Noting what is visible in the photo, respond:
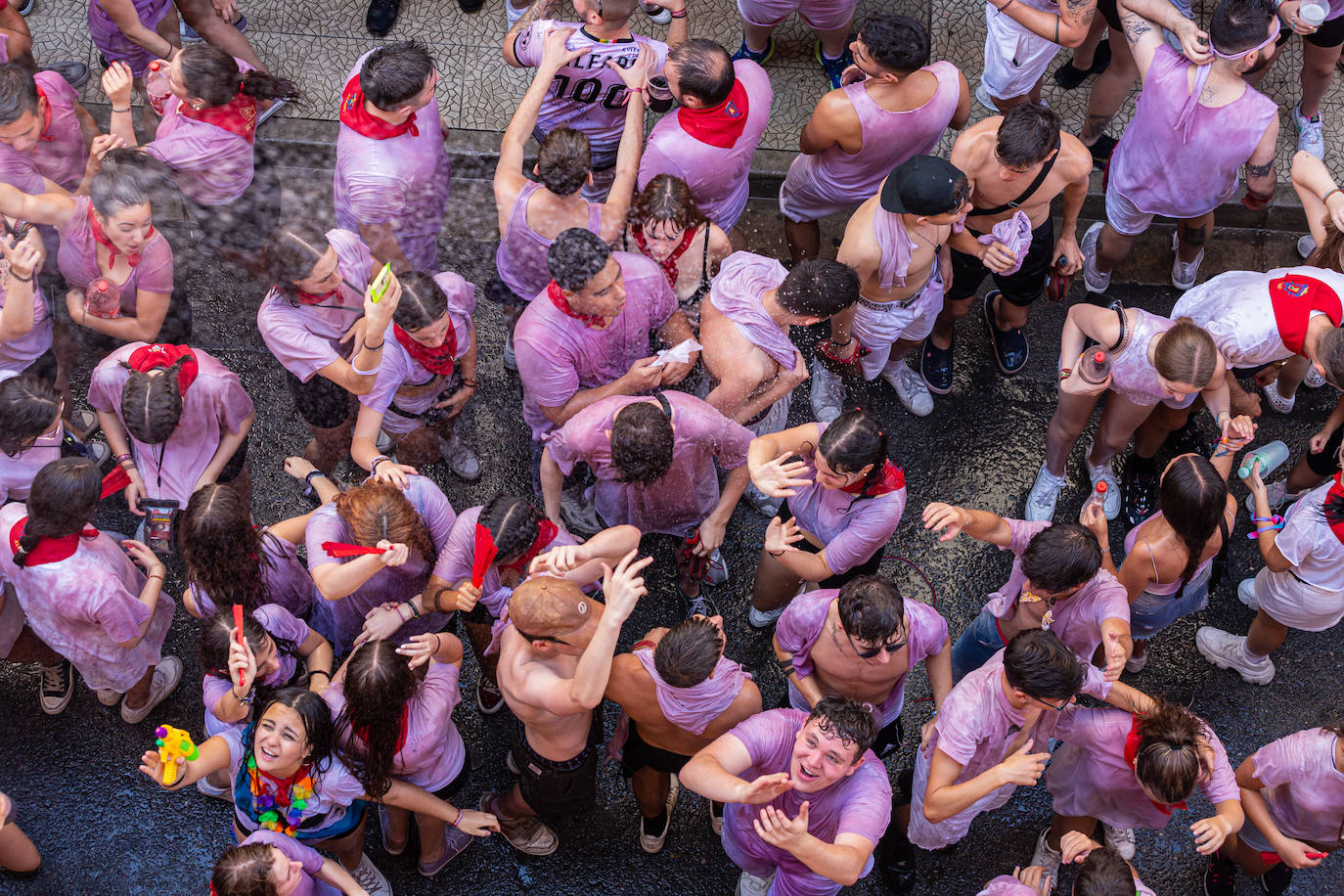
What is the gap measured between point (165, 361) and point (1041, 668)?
343 centimetres

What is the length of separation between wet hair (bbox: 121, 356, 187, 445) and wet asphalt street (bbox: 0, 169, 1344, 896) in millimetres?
1244

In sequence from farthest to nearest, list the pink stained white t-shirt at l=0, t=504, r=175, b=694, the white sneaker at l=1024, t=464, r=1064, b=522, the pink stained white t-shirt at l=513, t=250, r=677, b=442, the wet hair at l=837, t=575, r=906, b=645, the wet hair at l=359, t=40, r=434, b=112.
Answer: the white sneaker at l=1024, t=464, r=1064, b=522 < the wet hair at l=359, t=40, r=434, b=112 < the pink stained white t-shirt at l=513, t=250, r=677, b=442 < the pink stained white t-shirt at l=0, t=504, r=175, b=694 < the wet hair at l=837, t=575, r=906, b=645

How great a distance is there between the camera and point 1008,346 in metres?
5.79

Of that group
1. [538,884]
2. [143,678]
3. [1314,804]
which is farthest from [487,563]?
[1314,804]

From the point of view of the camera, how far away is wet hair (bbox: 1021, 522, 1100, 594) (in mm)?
3814

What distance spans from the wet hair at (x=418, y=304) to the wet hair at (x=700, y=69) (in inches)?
53.6

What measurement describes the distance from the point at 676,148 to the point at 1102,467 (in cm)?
263

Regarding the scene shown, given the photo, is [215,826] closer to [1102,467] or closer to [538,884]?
[538,884]

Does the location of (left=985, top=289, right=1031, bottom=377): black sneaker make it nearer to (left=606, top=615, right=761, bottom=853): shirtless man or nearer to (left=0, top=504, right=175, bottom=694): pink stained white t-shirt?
(left=606, top=615, right=761, bottom=853): shirtless man

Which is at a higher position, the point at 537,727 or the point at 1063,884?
the point at 537,727

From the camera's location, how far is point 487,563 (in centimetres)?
390

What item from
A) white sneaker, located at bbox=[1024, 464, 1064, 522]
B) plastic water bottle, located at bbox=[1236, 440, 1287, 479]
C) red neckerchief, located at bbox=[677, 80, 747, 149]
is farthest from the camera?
white sneaker, located at bbox=[1024, 464, 1064, 522]

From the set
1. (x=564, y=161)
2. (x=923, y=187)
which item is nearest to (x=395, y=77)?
(x=564, y=161)

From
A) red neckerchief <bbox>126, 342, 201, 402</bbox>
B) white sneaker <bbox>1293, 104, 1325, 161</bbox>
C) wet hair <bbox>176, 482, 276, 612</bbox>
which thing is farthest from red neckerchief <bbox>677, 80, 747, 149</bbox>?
white sneaker <bbox>1293, 104, 1325, 161</bbox>
